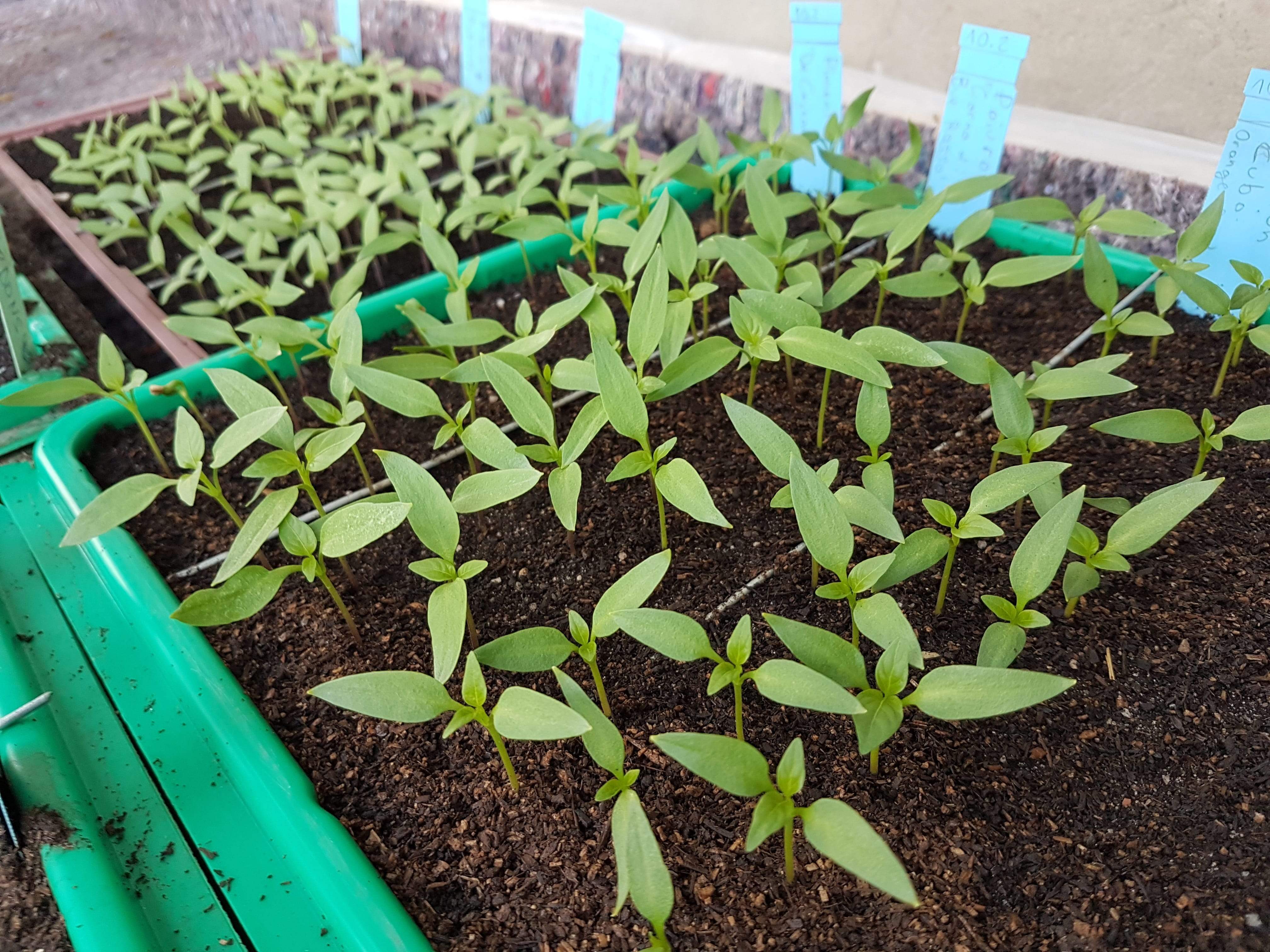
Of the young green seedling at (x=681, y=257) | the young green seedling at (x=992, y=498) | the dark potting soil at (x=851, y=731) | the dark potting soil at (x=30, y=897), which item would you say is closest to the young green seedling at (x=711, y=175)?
the young green seedling at (x=681, y=257)

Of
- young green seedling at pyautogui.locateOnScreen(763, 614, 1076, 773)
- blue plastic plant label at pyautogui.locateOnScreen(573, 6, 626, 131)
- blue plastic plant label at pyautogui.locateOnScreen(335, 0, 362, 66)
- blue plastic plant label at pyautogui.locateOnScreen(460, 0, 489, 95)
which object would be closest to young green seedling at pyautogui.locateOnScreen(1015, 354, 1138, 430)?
young green seedling at pyautogui.locateOnScreen(763, 614, 1076, 773)

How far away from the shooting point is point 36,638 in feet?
2.82

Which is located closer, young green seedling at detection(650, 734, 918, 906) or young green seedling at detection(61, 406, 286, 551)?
young green seedling at detection(650, 734, 918, 906)

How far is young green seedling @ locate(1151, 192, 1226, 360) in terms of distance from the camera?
882 mm

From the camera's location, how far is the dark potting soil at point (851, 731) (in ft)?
1.93

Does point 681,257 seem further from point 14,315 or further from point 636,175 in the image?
point 14,315

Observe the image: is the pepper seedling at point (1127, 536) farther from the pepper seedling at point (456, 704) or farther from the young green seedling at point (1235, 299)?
the pepper seedling at point (456, 704)

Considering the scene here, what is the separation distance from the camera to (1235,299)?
86cm

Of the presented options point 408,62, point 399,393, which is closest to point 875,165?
point 399,393

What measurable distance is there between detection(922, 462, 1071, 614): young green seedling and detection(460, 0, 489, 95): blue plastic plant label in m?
1.58

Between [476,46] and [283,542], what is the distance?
156 centimetres

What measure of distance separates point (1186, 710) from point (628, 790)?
453 mm

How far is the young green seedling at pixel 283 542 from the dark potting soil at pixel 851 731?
0.39 feet

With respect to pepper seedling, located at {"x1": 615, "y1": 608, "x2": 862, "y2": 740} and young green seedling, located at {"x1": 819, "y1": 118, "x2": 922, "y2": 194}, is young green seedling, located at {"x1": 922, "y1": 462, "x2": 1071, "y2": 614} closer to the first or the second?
pepper seedling, located at {"x1": 615, "y1": 608, "x2": 862, "y2": 740}
